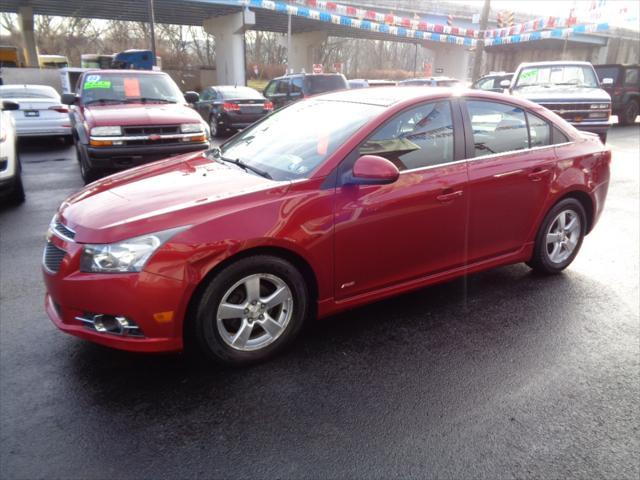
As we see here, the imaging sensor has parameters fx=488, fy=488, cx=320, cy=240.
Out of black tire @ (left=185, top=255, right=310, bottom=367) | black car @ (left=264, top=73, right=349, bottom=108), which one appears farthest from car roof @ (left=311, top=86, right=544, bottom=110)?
black car @ (left=264, top=73, right=349, bottom=108)

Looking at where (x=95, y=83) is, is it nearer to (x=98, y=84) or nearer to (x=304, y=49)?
(x=98, y=84)

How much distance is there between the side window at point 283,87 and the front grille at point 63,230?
13.4 metres

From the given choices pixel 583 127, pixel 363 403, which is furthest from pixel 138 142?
pixel 583 127

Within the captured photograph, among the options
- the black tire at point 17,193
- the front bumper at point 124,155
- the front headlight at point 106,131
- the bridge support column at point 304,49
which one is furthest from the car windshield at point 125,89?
the bridge support column at point 304,49

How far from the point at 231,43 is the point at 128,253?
1295 inches

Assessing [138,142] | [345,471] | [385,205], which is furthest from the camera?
[138,142]

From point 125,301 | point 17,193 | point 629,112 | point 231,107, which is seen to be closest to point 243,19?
point 231,107

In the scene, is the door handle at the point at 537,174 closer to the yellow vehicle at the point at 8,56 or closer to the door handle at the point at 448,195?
the door handle at the point at 448,195

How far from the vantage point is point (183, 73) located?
40500mm

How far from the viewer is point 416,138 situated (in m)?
3.49

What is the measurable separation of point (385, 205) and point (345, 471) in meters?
1.66

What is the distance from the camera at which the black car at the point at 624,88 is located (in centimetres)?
1762

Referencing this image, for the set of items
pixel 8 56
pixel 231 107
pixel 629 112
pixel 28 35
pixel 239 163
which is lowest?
pixel 629 112

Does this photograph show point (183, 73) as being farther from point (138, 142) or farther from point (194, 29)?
point (138, 142)
